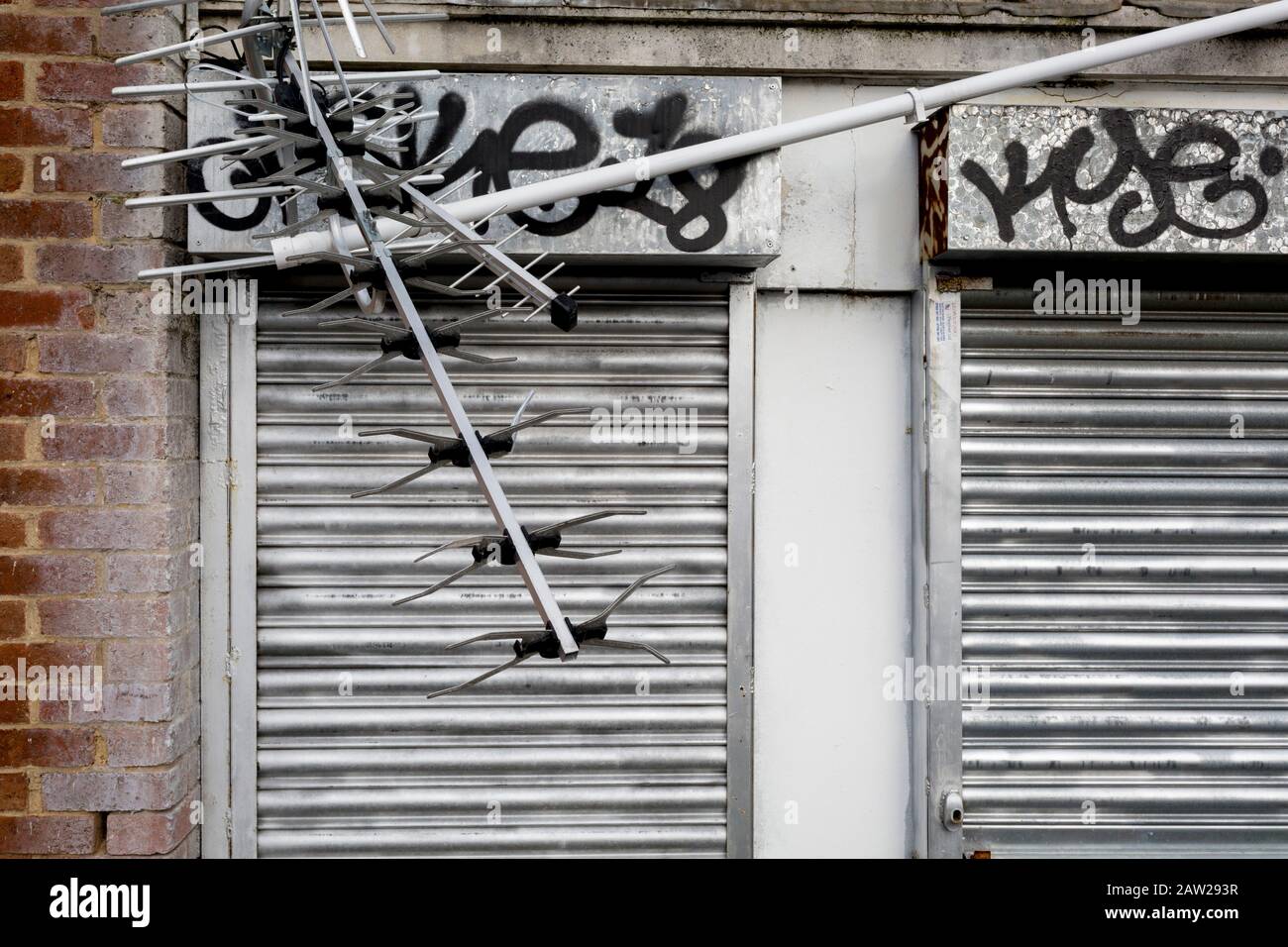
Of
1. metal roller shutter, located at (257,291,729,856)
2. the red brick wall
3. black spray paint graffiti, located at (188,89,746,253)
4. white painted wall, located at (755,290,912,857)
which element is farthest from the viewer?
white painted wall, located at (755,290,912,857)

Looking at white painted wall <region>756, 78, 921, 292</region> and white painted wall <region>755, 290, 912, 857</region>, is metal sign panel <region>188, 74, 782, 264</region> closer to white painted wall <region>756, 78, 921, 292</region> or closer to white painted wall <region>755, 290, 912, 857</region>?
white painted wall <region>756, 78, 921, 292</region>

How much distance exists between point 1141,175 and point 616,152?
2060 millimetres

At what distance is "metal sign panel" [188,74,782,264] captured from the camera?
3.61m

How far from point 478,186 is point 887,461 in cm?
203

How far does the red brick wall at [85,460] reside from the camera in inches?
137

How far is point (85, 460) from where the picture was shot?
11.5ft

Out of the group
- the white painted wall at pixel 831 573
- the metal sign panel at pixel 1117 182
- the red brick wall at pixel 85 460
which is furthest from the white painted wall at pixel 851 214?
A: the red brick wall at pixel 85 460

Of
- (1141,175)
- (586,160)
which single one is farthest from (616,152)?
(1141,175)

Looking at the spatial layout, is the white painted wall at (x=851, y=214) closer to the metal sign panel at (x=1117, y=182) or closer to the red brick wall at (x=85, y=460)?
the metal sign panel at (x=1117, y=182)

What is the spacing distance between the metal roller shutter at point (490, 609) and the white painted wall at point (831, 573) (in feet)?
0.71

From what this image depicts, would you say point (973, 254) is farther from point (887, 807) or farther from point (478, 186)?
point (887, 807)

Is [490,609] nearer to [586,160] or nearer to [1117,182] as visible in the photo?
[586,160]

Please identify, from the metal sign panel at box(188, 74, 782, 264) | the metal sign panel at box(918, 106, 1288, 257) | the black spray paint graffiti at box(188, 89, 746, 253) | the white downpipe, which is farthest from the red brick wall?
the metal sign panel at box(918, 106, 1288, 257)

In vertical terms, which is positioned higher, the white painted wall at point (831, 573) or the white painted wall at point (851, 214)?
the white painted wall at point (851, 214)
